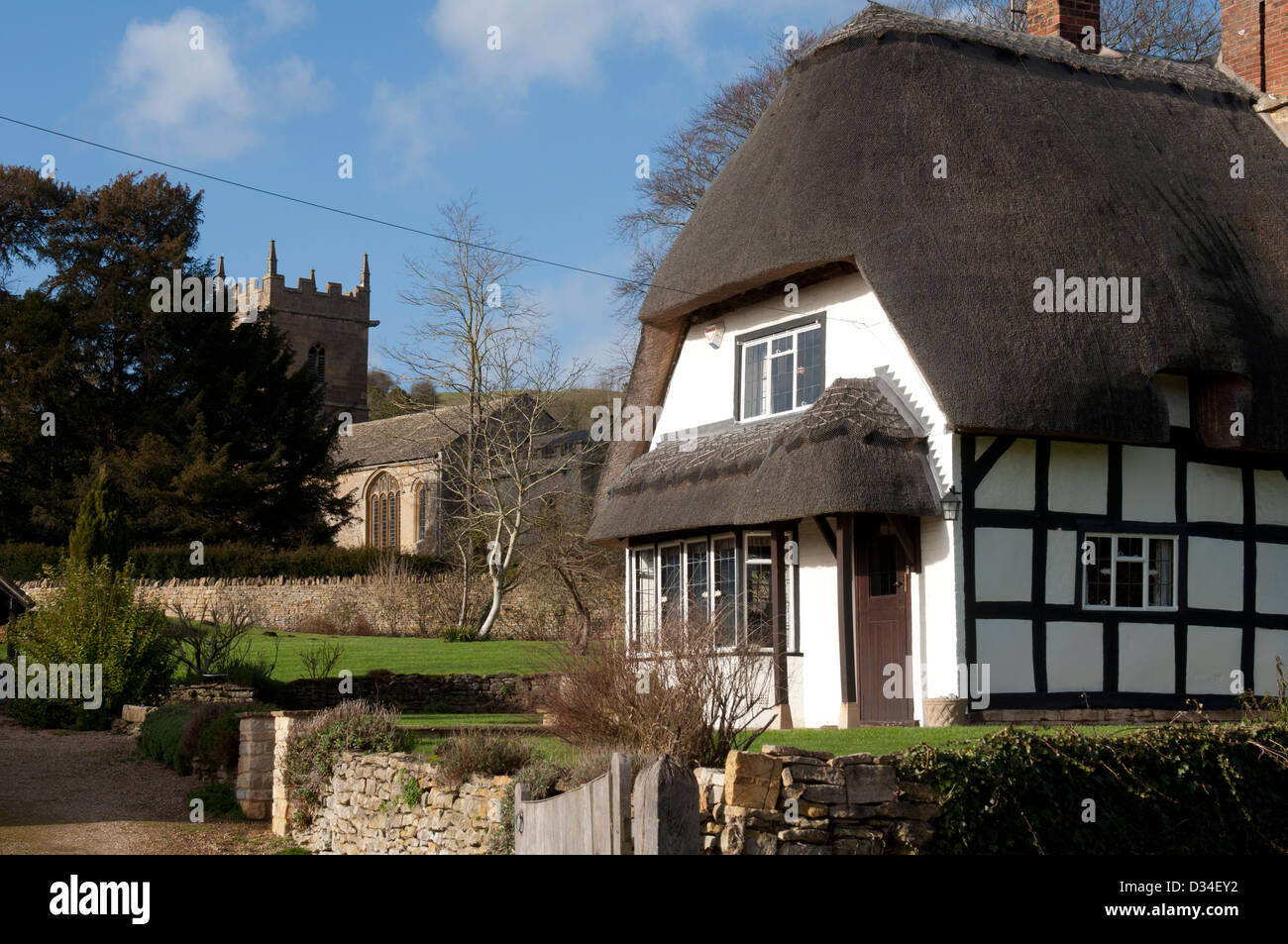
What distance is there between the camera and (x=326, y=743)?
484 inches

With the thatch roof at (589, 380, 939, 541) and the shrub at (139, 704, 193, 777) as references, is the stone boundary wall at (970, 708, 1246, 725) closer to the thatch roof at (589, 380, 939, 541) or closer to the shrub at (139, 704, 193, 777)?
the thatch roof at (589, 380, 939, 541)

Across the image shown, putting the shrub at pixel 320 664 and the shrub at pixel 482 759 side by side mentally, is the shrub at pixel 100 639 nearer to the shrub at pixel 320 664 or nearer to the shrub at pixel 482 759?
the shrub at pixel 320 664

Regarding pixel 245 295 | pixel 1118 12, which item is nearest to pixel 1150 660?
pixel 1118 12

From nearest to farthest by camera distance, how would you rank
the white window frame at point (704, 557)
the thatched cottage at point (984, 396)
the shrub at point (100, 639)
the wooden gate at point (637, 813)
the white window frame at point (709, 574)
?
the wooden gate at point (637, 813)
the thatched cottage at point (984, 396)
the white window frame at point (709, 574)
the white window frame at point (704, 557)
the shrub at point (100, 639)

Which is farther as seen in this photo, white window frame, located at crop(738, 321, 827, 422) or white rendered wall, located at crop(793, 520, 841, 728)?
white window frame, located at crop(738, 321, 827, 422)

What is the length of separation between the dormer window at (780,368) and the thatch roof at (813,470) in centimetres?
34

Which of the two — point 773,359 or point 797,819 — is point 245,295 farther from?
point 797,819

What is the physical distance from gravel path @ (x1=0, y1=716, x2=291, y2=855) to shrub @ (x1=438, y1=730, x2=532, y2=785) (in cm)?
287

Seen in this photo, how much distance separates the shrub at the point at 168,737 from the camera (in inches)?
594

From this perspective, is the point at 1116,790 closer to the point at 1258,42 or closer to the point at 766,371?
the point at 766,371

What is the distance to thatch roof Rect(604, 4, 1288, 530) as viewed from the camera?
14.7 metres

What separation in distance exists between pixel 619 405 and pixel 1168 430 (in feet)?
27.8

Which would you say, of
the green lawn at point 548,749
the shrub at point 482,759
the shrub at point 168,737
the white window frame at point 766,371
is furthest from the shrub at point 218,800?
the white window frame at point 766,371

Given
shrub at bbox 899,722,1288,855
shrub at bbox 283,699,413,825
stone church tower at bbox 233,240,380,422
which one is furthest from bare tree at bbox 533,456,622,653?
stone church tower at bbox 233,240,380,422
